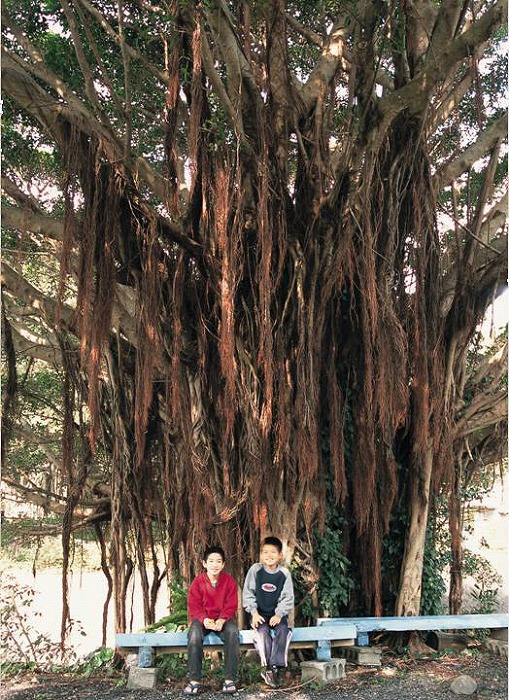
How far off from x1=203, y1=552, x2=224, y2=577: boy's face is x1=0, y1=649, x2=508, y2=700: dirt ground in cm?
61

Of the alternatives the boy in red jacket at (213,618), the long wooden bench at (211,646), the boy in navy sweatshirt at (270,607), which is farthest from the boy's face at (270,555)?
the long wooden bench at (211,646)

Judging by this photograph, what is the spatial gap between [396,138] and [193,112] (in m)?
1.40

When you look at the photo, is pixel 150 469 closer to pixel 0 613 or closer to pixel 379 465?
pixel 379 465

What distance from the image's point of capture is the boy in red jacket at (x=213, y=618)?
3.73 m

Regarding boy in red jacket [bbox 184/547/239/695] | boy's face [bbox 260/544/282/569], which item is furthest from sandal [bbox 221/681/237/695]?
boy's face [bbox 260/544/282/569]

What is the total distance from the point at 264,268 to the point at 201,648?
2.08 metres

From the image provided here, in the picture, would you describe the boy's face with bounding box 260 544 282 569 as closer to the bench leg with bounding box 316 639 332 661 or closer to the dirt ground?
the bench leg with bounding box 316 639 332 661

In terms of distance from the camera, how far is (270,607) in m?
4.03

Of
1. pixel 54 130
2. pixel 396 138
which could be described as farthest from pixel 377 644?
pixel 54 130

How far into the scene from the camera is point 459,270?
17.2 feet

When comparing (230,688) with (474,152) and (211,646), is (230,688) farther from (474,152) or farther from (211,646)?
(474,152)

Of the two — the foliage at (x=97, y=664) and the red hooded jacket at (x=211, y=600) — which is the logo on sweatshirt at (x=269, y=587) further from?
the foliage at (x=97, y=664)

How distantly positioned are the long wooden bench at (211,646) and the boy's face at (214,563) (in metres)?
0.39

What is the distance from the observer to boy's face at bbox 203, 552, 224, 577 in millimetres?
3910
